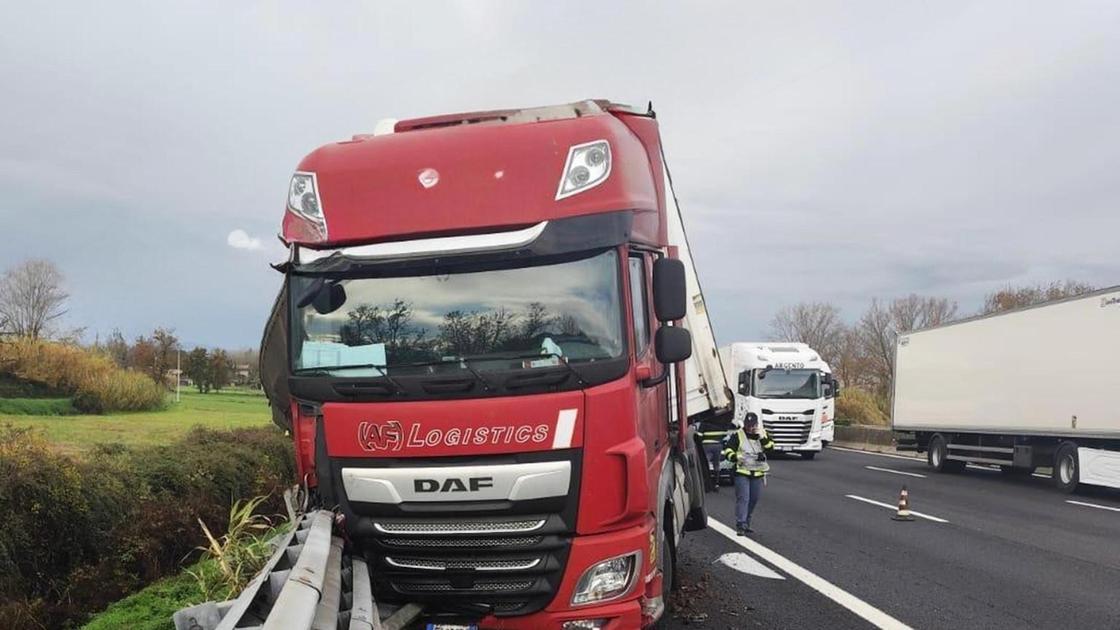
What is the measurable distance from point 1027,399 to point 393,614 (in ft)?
55.0

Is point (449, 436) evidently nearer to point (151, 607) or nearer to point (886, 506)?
point (151, 607)

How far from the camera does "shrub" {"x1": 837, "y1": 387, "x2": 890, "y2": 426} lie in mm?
41125

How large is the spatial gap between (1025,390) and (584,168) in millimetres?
16203

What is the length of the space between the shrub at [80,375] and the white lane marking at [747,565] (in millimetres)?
21151

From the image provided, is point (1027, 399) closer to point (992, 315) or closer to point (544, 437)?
point (992, 315)

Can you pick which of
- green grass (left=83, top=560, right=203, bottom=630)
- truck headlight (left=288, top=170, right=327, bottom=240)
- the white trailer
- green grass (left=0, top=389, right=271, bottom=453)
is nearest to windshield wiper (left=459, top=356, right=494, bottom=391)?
truck headlight (left=288, top=170, right=327, bottom=240)

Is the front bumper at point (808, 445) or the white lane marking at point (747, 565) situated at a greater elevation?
the white lane marking at point (747, 565)

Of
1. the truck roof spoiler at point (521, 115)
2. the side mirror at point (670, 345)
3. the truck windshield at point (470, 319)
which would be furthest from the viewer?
the truck roof spoiler at point (521, 115)

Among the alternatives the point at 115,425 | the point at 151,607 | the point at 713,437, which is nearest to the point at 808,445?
the point at 713,437

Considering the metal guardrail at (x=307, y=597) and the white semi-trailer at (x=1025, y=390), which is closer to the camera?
the metal guardrail at (x=307, y=597)

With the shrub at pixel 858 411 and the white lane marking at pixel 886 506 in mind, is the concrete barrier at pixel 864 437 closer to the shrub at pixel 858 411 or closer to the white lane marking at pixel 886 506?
the shrub at pixel 858 411

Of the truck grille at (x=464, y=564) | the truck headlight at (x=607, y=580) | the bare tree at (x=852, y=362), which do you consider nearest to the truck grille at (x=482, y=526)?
the truck grille at (x=464, y=564)

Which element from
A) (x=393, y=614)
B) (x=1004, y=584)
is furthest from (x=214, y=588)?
(x=1004, y=584)

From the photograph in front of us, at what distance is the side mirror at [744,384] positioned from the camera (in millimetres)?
22734
